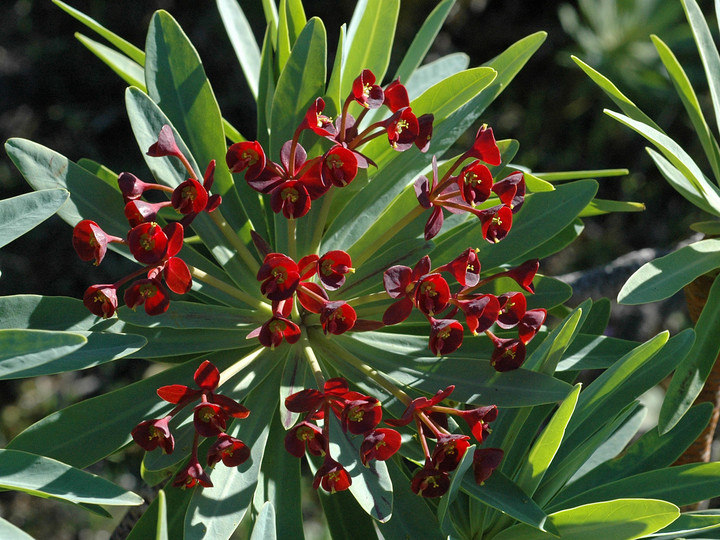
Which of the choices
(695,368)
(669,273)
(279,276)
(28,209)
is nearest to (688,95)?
(669,273)

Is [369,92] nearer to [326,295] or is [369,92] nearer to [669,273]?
[326,295]

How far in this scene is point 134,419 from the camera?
106 centimetres

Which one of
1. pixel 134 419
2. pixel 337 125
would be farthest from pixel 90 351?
pixel 337 125

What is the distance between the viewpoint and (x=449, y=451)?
0.91 metres

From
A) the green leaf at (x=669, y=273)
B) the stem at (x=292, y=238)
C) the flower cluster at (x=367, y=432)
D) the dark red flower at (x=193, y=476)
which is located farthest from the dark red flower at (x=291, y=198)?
the green leaf at (x=669, y=273)

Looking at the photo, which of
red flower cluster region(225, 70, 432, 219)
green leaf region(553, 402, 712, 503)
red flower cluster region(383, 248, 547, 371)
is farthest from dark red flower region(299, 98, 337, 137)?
green leaf region(553, 402, 712, 503)

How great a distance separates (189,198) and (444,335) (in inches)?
14.6

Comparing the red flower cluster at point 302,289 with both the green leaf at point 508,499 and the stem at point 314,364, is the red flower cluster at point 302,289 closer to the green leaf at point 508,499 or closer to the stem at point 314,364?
the stem at point 314,364

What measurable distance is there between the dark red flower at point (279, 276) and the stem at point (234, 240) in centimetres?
23

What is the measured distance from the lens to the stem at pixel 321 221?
112 cm

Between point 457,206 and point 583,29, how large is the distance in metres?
3.16

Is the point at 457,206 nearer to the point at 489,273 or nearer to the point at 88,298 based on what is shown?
the point at 489,273

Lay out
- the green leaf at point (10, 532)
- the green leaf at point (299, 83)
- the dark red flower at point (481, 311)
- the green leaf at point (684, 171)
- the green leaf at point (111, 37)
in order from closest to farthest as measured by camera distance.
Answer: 1. the green leaf at point (10, 532)
2. the dark red flower at point (481, 311)
3. the green leaf at point (684, 171)
4. the green leaf at point (299, 83)
5. the green leaf at point (111, 37)

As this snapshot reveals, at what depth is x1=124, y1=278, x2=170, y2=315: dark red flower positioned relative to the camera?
898 mm
